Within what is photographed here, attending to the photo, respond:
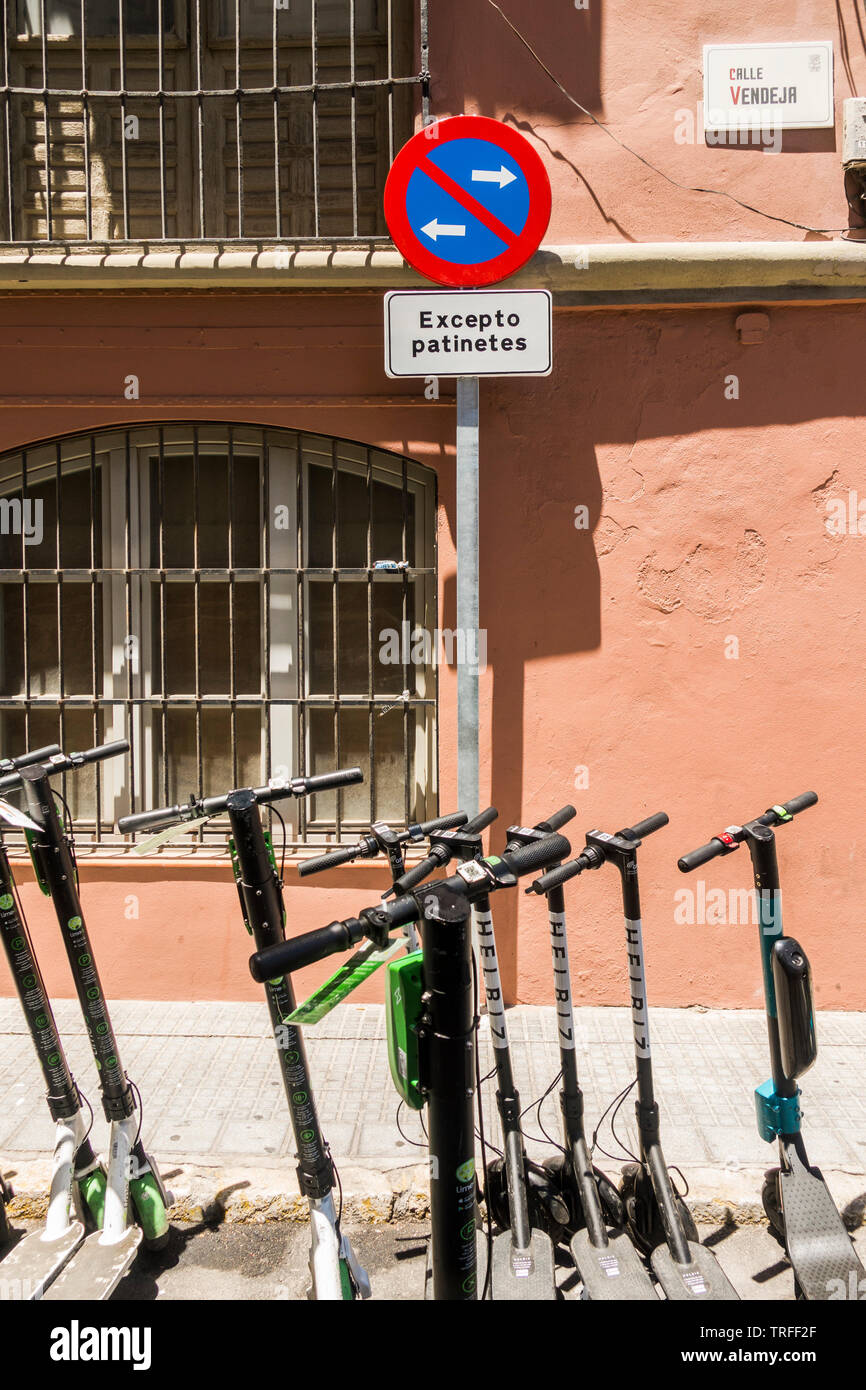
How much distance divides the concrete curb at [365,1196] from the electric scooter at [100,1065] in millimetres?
210

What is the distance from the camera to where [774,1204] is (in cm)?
336

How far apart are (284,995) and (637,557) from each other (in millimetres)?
2975

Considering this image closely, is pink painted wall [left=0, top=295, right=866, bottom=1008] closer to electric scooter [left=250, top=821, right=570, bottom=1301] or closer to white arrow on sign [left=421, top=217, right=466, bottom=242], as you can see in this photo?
white arrow on sign [left=421, top=217, right=466, bottom=242]

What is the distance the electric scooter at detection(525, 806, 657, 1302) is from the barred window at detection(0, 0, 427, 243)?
3.83 metres

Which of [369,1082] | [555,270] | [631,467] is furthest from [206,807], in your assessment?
[555,270]

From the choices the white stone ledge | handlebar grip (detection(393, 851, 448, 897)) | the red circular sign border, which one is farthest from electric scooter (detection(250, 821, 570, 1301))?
the white stone ledge

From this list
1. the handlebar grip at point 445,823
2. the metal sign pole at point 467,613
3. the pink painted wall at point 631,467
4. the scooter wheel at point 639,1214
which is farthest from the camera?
the pink painted wall at point 631,467

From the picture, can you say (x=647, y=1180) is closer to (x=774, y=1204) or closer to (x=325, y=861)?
(x=774, y=1204)

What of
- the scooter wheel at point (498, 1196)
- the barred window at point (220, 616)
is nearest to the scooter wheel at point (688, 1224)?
the scooter wheel at point (498, 1196)

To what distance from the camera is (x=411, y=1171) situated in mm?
3588

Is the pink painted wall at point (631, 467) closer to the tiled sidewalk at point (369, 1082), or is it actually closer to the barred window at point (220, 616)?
the barred window at point (220, 616)

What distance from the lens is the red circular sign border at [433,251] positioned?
3934mm

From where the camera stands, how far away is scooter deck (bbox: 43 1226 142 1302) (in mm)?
2883

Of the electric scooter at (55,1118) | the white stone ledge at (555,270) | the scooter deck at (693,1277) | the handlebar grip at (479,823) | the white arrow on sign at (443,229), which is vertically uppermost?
the white stone ledge at (555,270)
